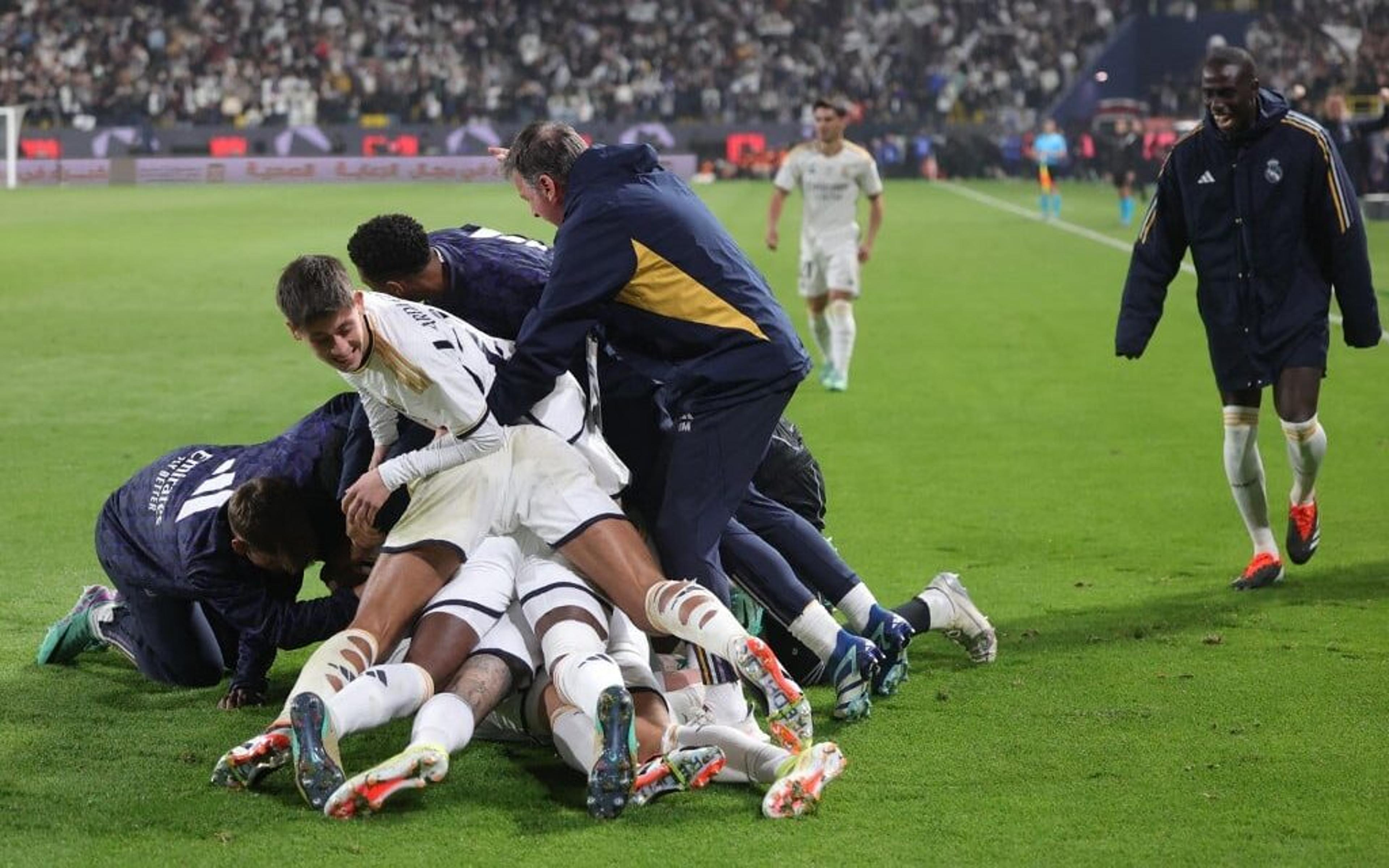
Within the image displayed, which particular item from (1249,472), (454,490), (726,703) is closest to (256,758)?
(454,490)

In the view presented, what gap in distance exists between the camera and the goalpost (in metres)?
47.0

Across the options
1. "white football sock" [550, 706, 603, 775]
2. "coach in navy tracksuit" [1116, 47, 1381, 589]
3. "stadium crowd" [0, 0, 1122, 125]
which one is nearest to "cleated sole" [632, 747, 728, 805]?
"white football sock" [550, 706, 603, 775]

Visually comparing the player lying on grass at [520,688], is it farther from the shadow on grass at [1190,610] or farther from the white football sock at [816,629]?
the shadow on grass at [1190,610]

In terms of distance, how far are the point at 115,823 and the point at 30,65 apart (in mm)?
54839

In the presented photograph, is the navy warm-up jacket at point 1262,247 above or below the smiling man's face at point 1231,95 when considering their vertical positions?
below

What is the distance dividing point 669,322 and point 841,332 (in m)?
9.00

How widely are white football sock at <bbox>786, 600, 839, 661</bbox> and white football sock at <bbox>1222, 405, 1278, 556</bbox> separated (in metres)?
3.04

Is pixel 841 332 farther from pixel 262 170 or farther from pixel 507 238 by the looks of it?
pixel 262 170

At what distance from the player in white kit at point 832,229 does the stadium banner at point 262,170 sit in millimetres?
32340

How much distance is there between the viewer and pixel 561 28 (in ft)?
192

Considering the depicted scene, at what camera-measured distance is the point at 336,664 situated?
17.4 feet

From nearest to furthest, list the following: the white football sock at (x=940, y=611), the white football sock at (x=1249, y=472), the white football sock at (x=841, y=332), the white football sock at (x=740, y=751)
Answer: the white football sock at (x=740, y=751)
the white football sock at (x=940, y=611)
the white football sock at (x=1249, y=472)
the white football sock at (x=841, y=332)

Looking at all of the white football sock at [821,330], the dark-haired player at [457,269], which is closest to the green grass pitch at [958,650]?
the white football sock at [821,330]

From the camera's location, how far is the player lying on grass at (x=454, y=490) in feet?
17.3
